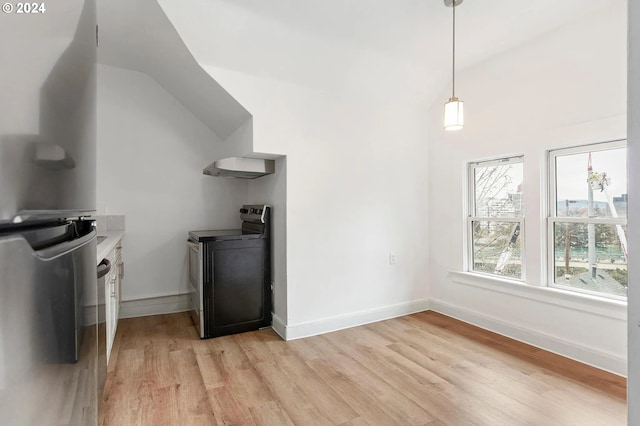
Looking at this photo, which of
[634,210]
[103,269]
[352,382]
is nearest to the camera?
[634,210]

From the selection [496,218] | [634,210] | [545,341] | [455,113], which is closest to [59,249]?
[634,210]

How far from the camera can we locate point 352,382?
215 centimetres

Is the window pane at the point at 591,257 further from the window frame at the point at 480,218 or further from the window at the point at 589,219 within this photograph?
the window frame at the point at 480,218

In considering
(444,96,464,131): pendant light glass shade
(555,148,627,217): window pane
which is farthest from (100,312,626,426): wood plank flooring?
(444,96,464,131): pendant light glass shade

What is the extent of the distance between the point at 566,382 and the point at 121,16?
4.19m

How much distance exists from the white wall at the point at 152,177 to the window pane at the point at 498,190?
2939 millimetres

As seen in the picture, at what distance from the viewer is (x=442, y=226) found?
11.7 ft

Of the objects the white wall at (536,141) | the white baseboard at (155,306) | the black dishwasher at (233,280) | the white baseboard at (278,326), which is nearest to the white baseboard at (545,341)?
the white wall at (536,141)

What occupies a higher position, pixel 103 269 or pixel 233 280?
pixel 103 269

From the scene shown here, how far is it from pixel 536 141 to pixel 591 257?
40.4 inches

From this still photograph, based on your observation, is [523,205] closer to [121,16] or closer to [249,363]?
[249,363]

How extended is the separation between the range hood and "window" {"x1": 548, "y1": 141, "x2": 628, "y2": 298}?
8.27ft

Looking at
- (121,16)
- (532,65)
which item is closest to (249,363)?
(121,16)

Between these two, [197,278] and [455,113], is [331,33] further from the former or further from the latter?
[197,278]
